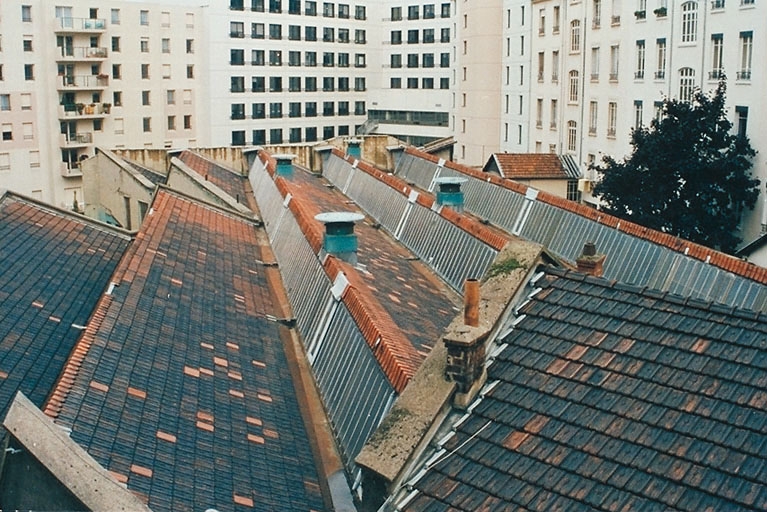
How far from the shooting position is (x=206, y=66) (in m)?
79.8

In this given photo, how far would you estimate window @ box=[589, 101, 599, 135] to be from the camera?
55.3 m

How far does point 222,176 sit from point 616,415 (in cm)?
3782

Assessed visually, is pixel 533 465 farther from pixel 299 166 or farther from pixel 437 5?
pixel 437 5

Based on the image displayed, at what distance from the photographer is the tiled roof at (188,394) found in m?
10.4

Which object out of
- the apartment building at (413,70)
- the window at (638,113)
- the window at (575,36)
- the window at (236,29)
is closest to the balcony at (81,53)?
the window at (236,29)

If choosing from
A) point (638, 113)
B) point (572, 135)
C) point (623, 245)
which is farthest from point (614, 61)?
point (623, 245)

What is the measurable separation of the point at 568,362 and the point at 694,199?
104 ft

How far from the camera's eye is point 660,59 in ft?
156

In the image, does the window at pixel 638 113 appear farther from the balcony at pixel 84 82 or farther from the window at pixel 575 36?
the balcony at pixel 84 82

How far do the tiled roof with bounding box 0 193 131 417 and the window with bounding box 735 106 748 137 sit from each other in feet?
90.2

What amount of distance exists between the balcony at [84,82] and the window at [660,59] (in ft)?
143

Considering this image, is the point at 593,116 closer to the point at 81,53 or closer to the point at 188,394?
the point at 81,53

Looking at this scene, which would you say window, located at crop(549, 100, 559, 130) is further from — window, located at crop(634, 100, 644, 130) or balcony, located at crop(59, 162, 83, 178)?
balcony, located at crop(59, 162, 83, 178)

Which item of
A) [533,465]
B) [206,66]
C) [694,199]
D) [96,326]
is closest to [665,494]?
[533,465]
